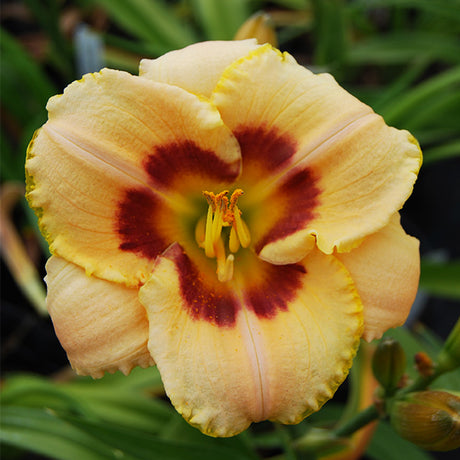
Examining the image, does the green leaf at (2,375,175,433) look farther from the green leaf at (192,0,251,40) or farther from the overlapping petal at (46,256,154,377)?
the green leaf at (192,0,251,40)

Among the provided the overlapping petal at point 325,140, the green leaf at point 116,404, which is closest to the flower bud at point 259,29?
the overlapping petal at point 325,140

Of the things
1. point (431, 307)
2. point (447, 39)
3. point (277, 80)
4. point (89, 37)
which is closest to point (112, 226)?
point (277, 80)

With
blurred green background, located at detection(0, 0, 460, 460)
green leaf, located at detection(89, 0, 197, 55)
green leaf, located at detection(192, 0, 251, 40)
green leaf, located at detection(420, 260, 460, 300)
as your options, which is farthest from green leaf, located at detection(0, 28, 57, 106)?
green leaf, located at detection(420, 260, 460, 300)

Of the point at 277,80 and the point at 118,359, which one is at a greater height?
the point at 277,80

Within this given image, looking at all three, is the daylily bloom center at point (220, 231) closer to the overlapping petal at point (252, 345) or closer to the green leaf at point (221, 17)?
the overlapping petal at point (252, 345)

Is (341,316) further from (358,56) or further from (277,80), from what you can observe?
(358,56)

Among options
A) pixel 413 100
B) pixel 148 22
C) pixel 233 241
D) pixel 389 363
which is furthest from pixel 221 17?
pixel 389 363
